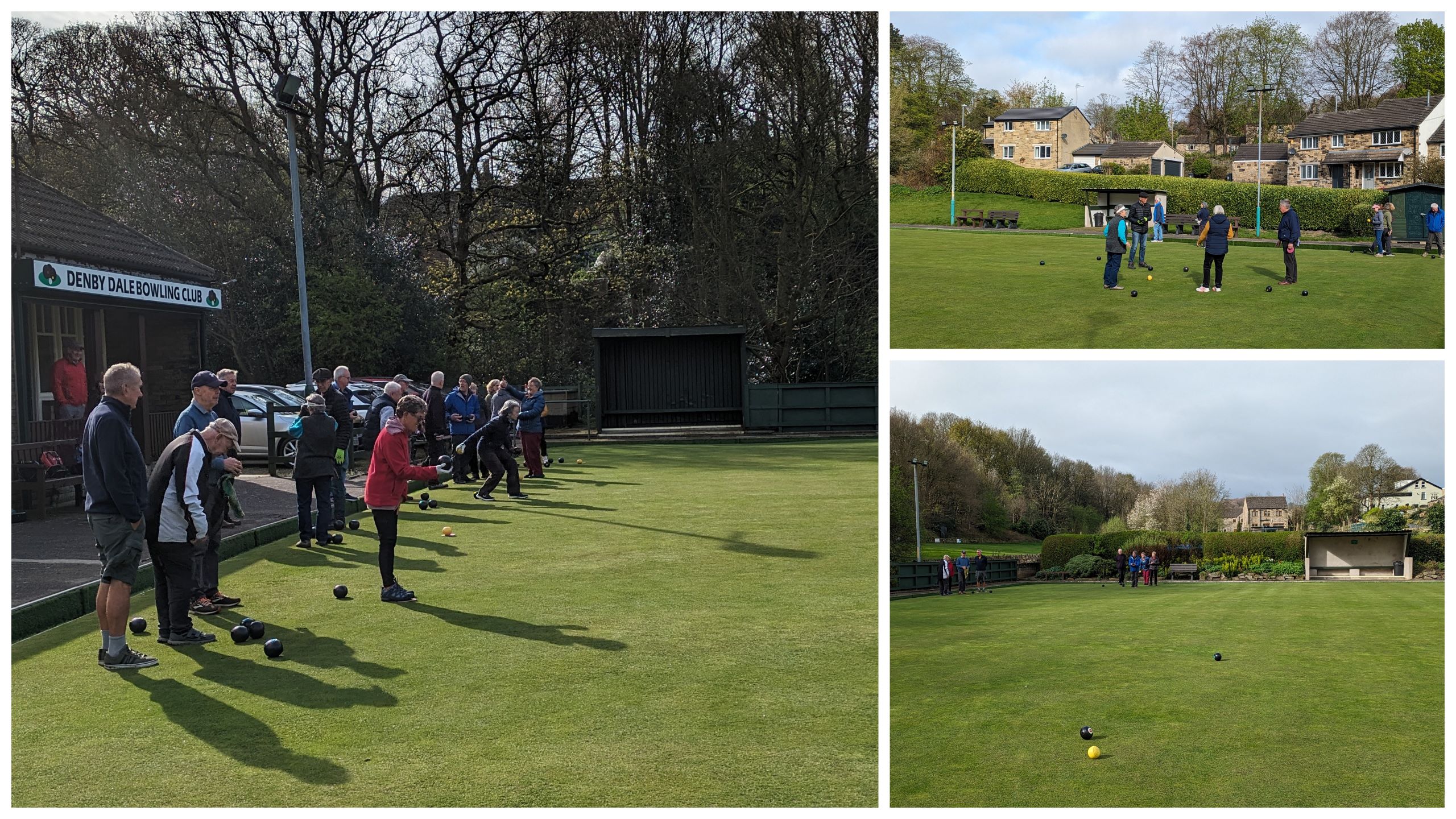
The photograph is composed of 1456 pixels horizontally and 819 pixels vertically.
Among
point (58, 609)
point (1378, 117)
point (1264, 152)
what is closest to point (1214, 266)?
point (1264, 152)

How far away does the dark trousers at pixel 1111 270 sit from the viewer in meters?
4.96

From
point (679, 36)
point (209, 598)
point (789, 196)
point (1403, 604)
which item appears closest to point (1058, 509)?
point (1403, 604)

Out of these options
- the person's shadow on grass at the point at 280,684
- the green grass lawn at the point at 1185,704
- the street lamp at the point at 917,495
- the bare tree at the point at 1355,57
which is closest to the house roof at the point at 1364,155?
the bare tree at the point at 1355,57

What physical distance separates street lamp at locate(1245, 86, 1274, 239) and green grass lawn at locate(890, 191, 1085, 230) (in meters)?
1.15

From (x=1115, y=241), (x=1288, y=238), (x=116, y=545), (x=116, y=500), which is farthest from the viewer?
(x=1115, y=241)

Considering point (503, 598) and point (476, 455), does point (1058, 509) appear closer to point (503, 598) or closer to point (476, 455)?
point (503, 598)

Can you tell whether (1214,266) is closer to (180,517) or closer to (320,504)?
(180,517)

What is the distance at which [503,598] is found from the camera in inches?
321

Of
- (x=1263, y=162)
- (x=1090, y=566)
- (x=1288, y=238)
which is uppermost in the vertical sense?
(x=1263, y=162)

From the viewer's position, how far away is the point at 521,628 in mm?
7164

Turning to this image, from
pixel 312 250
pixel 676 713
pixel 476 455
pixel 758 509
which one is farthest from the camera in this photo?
pixel 312 250

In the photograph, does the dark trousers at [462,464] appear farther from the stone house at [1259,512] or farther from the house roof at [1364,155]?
the stone house at [1259,512]

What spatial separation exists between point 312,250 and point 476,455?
45.3 ft

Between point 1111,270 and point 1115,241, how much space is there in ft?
3.17
